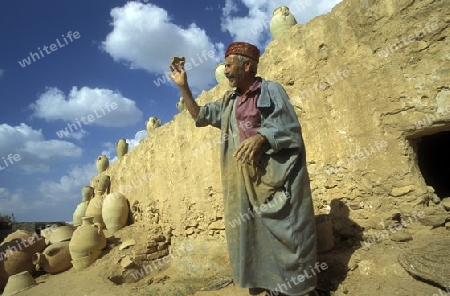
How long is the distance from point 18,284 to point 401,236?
6444 mm

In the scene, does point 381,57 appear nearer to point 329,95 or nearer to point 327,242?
point 329,95

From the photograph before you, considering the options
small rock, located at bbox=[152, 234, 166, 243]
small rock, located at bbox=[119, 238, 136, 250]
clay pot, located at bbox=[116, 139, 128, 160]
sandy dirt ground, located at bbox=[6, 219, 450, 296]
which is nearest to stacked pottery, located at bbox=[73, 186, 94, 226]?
clay pot, located at bbox=[116, 139, 128, 160]

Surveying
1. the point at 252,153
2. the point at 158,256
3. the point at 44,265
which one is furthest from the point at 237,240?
the point at 44,265

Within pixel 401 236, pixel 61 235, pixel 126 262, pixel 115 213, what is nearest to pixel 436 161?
pixel 401 236

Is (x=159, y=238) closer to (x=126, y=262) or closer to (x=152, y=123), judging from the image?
(x=126, y=262)

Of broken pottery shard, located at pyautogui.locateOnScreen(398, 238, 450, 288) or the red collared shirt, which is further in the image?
the red collared shirt

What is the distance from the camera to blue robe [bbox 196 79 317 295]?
208 centimetres

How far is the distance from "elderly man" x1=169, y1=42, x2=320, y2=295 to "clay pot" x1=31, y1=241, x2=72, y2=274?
5.47 meters

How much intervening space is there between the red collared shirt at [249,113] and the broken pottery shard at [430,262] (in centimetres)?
160

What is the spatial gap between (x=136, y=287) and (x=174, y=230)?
1.56 metres

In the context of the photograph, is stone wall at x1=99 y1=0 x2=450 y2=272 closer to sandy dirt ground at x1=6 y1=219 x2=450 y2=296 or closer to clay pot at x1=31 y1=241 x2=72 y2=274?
sandy dirt ground at x1=6 y1=219 x2=450 y2=296

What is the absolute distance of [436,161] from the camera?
4.99m

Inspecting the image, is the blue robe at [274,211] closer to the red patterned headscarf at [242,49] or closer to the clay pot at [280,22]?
the red patterned headscarf at [242,49]

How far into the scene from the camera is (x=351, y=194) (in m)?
3.35
